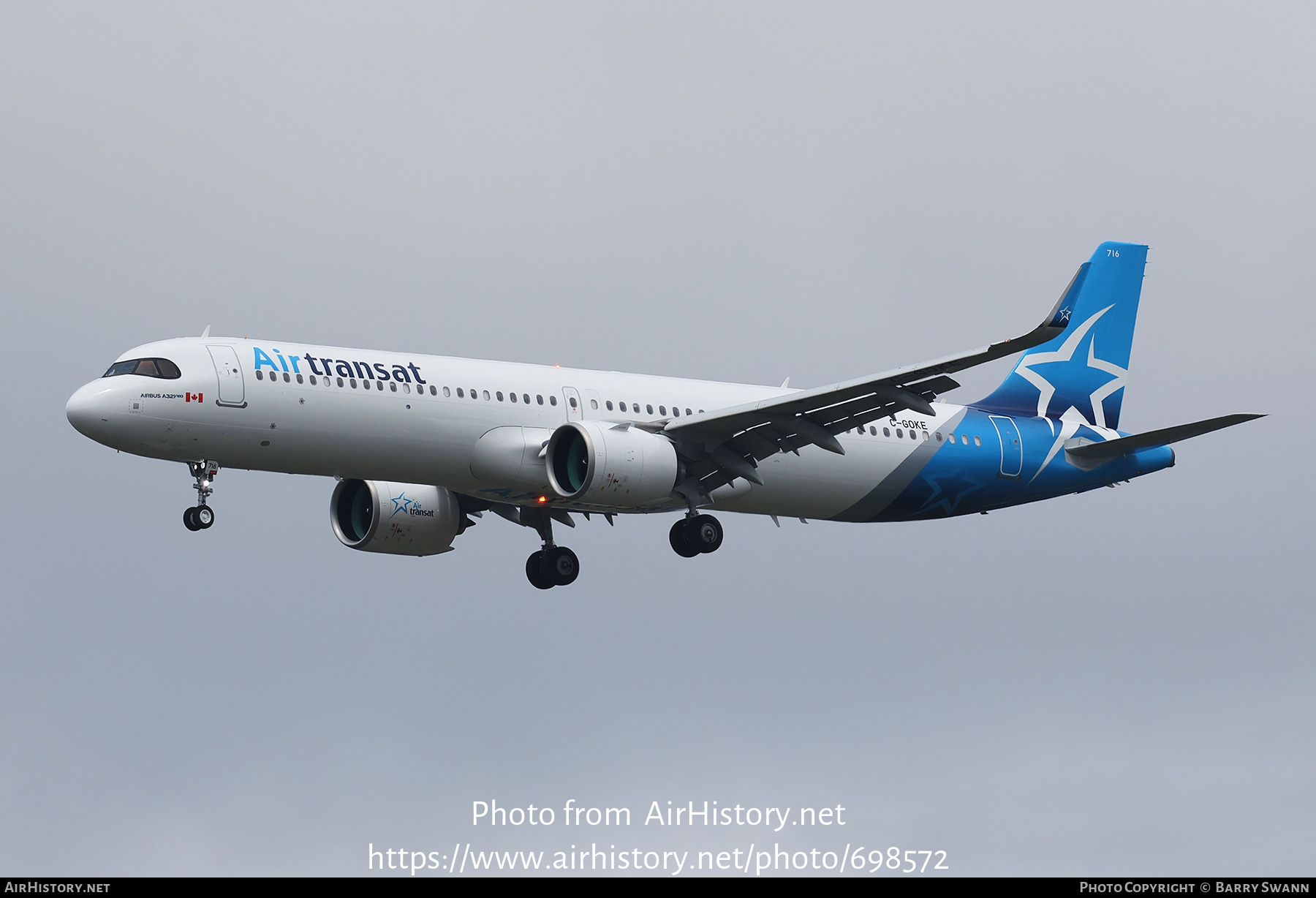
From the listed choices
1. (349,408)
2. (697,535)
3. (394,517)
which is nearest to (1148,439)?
(697,535)

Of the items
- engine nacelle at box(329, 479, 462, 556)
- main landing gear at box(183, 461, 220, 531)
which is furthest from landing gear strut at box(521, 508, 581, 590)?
main landing gear at box(183, 461, 220, 531)

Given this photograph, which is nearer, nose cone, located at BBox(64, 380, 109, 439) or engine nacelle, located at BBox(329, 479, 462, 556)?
nose cone, located at BBox(64, 380, 109, 439)

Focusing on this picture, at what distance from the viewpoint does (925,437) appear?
4475 centimetres

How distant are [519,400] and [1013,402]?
14894 millimetres

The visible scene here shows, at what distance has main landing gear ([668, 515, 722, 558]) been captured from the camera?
4134cm

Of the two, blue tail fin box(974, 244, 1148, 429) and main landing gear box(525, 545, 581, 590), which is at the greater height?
blue tail fin box(974, 244, 1148, 429)

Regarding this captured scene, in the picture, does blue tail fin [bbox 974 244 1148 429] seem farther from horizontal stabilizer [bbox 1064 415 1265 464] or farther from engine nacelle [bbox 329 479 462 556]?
engine nacelle [bbox 329 479 462 556]

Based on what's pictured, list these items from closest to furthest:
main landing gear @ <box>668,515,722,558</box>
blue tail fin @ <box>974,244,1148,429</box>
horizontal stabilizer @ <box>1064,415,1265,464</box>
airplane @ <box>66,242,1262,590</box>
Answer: airplane @ <box>66,242,1262,590</box> → horizontal stabilizer @ <box>1064,415,1265,464</box> → main landing gear @ <box>668,515,722,558</box> → blue tail fin @ <box>974,244,1148,429</box>

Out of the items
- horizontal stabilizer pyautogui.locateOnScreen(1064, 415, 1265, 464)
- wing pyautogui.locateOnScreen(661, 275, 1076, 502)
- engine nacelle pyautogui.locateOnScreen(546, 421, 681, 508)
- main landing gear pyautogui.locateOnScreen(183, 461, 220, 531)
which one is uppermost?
horizontal stabilizer pyautogui.locateOnScreen(1064, 415, 1265, 464)

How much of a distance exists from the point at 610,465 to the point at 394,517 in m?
7.74

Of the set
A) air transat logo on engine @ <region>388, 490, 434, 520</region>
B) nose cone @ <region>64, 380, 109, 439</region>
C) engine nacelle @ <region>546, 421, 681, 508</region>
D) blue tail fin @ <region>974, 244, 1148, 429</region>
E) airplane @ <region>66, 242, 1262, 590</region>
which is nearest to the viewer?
nose cone @ <region>64, 380, 109, 439</region>

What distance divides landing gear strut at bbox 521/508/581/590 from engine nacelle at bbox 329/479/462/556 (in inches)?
83.1

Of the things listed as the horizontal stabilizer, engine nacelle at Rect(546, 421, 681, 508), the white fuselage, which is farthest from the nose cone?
the horizontal stabilizer

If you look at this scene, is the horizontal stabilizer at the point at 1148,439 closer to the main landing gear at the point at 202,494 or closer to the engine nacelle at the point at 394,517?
the engine nacelle at the point at 394,517
